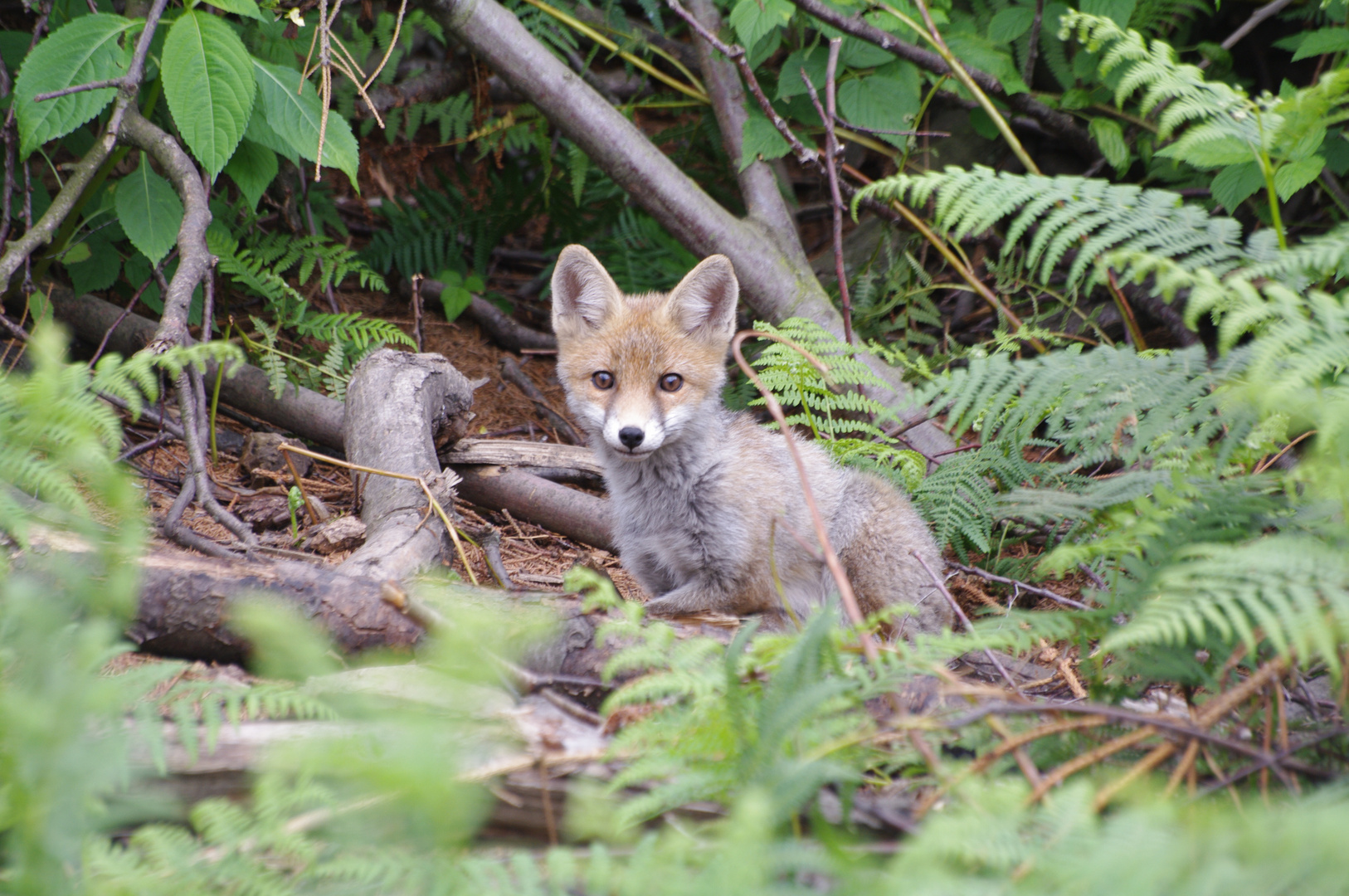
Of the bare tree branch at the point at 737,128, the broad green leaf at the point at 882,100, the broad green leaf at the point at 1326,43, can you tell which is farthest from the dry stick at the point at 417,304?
the broad green leaf at the point at 1326,43

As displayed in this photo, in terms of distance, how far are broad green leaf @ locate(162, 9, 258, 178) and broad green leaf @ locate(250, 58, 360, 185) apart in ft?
1.07

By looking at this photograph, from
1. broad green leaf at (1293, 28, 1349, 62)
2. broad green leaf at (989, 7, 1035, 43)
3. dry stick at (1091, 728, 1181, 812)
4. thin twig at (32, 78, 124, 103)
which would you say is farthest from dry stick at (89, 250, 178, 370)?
broad green leaf at (1293, 28, 1349, 62)

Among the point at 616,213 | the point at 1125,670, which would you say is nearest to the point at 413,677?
the point at 1125,670

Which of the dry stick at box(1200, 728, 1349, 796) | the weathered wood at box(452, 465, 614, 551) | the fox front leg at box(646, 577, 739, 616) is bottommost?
the weathered wood at box(452, 465, 614, 551)

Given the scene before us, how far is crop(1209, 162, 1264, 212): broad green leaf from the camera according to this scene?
5.22 meters

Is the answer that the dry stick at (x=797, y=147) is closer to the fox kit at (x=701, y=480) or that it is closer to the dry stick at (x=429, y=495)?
the fox kit at (x=701, y=480)

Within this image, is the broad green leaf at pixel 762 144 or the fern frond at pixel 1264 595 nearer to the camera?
the fern frond at pixel 1264 595

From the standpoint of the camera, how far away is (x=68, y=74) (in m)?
4.41

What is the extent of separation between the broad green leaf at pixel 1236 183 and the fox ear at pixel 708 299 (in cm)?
299

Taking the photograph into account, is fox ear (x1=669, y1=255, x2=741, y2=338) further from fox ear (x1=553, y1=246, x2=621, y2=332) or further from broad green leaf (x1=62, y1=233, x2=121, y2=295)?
broad green leaf (x1=62, y1=233, x2=121, y2=295)

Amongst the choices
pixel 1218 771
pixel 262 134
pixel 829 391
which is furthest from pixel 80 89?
pixel 1218 771

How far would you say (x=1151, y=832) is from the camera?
157cm

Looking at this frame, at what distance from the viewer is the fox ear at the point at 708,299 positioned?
5.01 m

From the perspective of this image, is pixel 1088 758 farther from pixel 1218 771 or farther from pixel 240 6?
pixel 240 6
